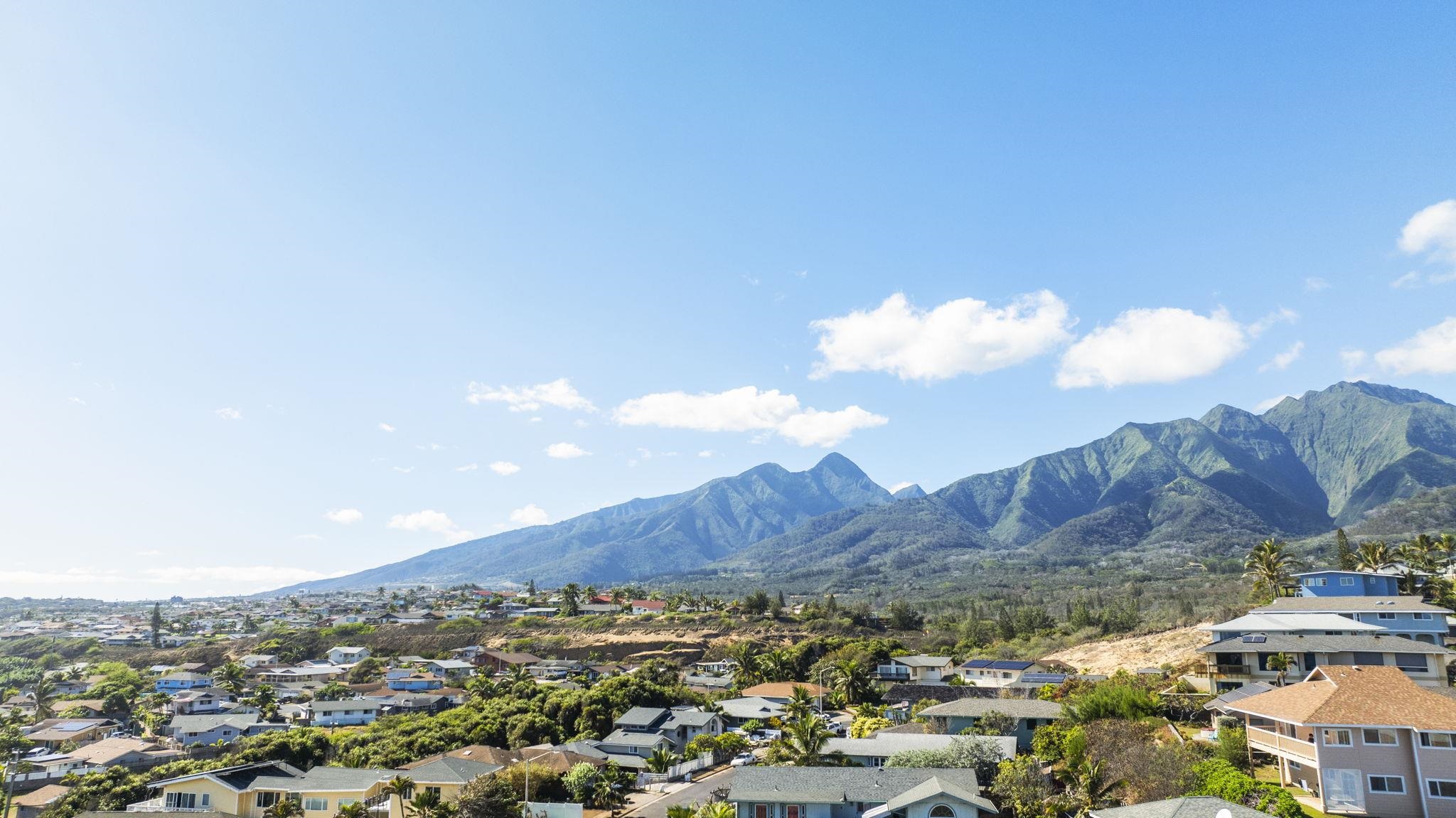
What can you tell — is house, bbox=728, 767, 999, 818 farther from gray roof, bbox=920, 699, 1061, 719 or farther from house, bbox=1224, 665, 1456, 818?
house, bbox=1224, 665, 1456, 818

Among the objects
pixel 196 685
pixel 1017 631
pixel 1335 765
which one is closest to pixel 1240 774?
pixel 1335 765

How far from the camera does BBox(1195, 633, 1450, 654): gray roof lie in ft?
146

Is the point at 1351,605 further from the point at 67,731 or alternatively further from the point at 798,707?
the point at 67,731

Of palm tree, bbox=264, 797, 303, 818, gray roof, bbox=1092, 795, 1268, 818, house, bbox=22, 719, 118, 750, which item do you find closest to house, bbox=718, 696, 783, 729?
palm tree, bbox=264, 797, 303, 818

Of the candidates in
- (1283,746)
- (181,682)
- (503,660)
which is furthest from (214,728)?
(1283,746)

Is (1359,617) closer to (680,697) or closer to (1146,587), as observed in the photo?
(680,697)

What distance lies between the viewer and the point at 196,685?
342 ft

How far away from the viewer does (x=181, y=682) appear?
10562 cm

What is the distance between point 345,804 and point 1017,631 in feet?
271

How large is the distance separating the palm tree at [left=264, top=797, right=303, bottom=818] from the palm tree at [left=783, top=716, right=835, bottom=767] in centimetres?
2809

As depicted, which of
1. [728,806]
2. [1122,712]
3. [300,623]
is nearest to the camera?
[728,806]

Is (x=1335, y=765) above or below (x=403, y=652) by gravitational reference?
above

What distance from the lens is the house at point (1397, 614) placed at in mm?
51125

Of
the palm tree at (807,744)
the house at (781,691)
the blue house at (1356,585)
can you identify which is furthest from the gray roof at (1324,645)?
the house at (781,691)
